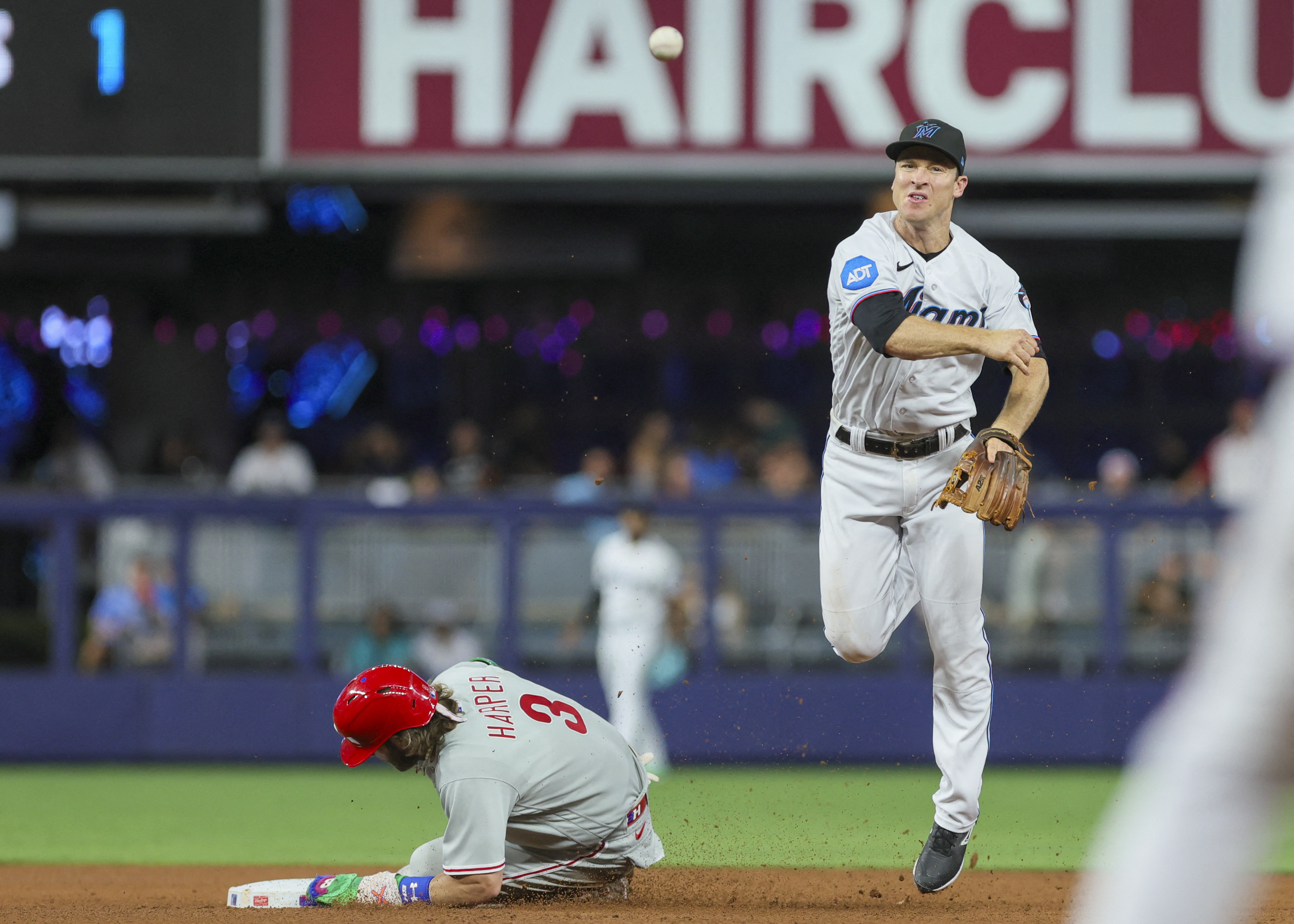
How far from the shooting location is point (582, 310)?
13656 mm

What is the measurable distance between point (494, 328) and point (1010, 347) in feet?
32.2

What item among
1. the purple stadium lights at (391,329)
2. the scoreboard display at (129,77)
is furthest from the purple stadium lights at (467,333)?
the scoreboard display at (129,77)

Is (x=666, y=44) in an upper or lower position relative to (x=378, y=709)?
upper

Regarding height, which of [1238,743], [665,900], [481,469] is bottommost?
[665,900]

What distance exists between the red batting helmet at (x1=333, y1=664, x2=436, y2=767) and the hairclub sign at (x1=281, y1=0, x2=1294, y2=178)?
649 centimetres

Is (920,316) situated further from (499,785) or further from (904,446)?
(499,785)

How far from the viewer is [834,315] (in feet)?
16.1

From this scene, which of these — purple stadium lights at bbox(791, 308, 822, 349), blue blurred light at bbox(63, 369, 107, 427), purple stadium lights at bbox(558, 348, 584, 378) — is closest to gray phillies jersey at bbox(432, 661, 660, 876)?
purple stadium lights at bbox(791, 308, 822, 349)

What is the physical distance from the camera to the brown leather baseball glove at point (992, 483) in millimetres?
4531

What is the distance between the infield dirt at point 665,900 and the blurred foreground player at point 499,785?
0.08 metres

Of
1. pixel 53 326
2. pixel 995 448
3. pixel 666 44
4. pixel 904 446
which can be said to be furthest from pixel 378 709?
pixel 53 326

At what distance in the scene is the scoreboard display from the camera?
32.9ft

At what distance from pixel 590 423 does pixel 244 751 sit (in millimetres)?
4513

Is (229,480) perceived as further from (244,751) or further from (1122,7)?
(1122,7)
